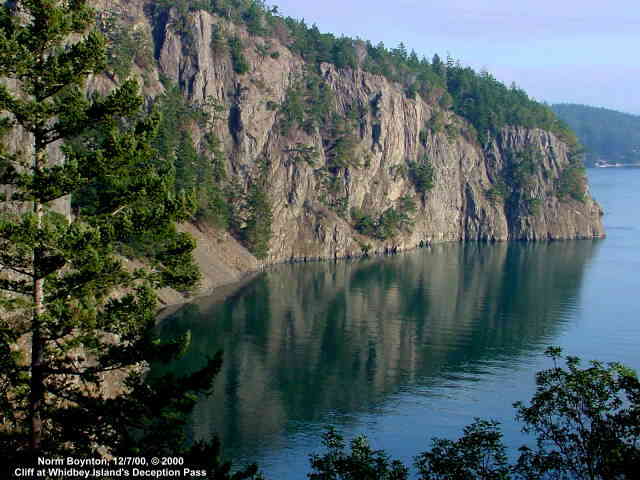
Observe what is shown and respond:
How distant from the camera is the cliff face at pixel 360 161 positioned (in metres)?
123

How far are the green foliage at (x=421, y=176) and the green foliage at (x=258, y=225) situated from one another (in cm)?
4497

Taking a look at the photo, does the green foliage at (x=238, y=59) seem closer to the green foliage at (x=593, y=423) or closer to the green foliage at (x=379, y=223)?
the green foliage at (x=379, y=223)

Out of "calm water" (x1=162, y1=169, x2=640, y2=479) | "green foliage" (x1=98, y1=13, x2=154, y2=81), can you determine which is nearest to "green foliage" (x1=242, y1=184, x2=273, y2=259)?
"calm water" (x1=162, y1=169, x2=640, y2=479)

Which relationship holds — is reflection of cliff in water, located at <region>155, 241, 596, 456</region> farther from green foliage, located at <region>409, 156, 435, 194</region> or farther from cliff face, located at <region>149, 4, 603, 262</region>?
green foliage, located at <region>409, 156, 435, 194</region>

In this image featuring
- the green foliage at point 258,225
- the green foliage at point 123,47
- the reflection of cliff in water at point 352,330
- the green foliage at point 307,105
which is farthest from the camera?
the green foliage at point 307,105

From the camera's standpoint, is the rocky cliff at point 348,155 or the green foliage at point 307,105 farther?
the green foliage at point 307,105

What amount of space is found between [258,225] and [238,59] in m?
32.8

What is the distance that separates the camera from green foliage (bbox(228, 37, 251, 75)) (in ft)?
418

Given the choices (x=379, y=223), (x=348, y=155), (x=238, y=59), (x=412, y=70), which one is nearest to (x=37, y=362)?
(x=238, y=59)

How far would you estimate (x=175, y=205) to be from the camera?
24.4 m

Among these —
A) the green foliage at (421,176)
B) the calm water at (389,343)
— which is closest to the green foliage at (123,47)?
the calm water at (389,343)

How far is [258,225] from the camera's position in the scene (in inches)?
4304

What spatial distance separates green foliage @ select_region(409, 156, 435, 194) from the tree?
12729cm

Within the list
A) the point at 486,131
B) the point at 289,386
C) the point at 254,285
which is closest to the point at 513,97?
the point at 486,131
